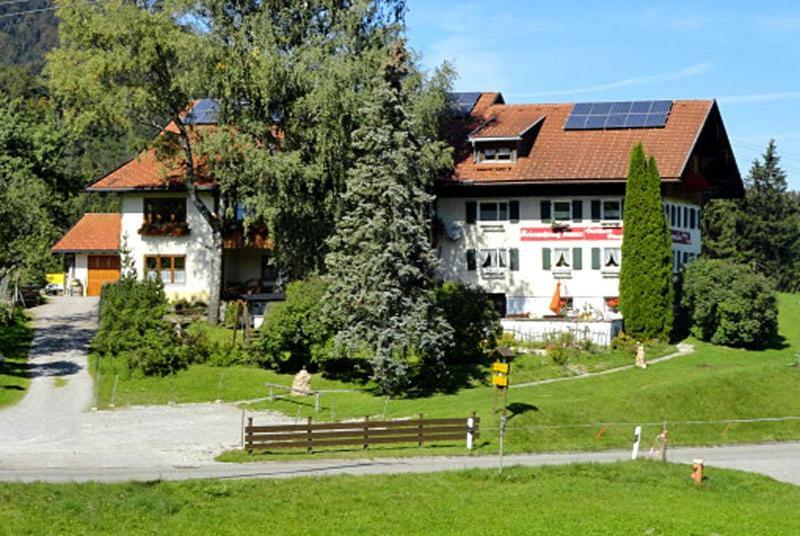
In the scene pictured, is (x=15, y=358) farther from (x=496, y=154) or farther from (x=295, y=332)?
(x=496, y=154)

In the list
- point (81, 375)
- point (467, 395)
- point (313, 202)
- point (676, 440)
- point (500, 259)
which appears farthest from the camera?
point (500, 259)

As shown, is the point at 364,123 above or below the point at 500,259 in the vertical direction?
above

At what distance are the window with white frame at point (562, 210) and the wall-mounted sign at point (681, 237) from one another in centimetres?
532

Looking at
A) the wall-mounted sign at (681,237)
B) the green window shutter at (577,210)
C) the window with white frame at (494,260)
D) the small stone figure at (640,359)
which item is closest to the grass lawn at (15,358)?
the window with white frame at (494,260)

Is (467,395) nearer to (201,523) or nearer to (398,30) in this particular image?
(398,30)

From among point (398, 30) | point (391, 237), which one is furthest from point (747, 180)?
point (391, 237)

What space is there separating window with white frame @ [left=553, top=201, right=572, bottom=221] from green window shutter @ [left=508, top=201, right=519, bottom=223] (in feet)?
6.40

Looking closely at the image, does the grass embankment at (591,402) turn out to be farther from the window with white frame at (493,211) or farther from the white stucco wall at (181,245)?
the white stucco wall at (181,245)

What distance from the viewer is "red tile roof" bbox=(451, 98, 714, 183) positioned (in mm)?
55688

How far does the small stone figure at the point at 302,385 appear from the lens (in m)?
43.7

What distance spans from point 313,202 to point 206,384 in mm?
10318

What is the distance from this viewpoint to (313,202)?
51344 mm

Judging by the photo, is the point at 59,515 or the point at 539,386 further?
the point at 539,386

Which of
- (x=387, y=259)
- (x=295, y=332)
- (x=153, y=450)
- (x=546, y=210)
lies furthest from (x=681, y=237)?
(x=153, y=450)
